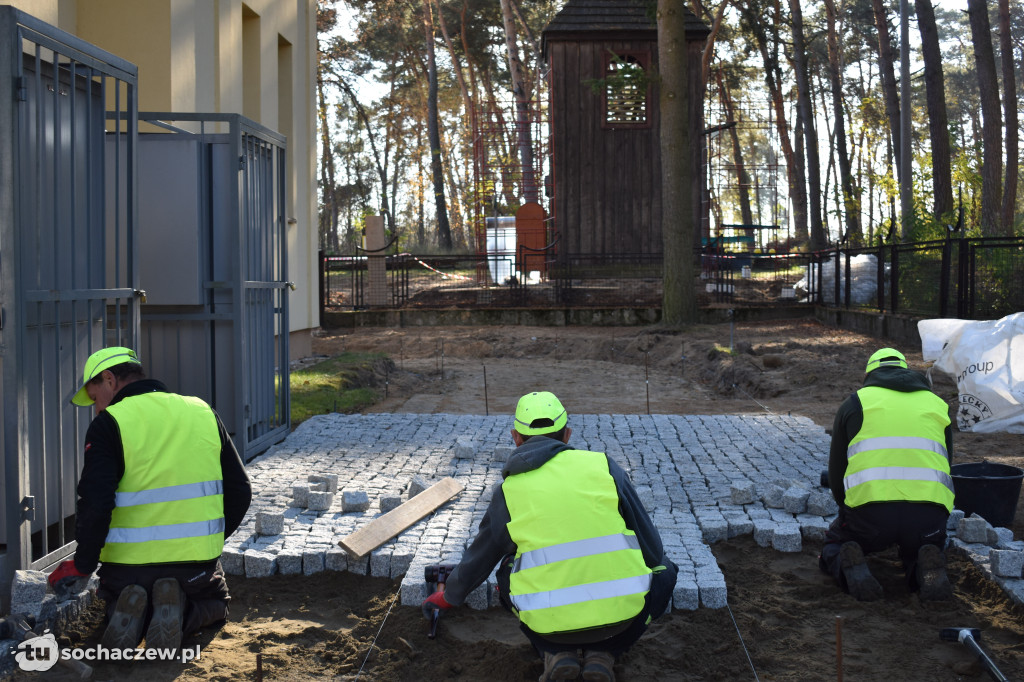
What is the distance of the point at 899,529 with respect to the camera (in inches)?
223

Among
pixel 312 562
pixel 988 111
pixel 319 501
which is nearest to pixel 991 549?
pixel 312 562

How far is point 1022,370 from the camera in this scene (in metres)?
9.83

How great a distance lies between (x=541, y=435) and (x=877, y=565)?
3014 mm

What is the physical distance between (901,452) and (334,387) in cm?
928

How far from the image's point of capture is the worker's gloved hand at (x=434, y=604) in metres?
5.10

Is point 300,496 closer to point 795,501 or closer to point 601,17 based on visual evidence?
point 795,501

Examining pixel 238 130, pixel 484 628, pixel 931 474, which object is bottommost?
pixel 484 628

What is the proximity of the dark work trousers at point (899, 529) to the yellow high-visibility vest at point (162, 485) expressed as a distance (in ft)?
12.2

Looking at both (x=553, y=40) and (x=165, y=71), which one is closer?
(x=165, y=71)

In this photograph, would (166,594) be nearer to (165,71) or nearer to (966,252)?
(165,71)

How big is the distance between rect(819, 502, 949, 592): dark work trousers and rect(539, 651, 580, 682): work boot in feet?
7.17

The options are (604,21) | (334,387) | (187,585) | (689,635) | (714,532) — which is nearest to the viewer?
(187,585)

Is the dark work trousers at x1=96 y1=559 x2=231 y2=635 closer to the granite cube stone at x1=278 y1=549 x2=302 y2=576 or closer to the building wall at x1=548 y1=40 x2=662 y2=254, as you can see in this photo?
the granite cube stone at x1=278 y1=549 x2=302 y2=576

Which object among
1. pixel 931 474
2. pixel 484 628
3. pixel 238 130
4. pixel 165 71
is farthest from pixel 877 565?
pixel 165 71
